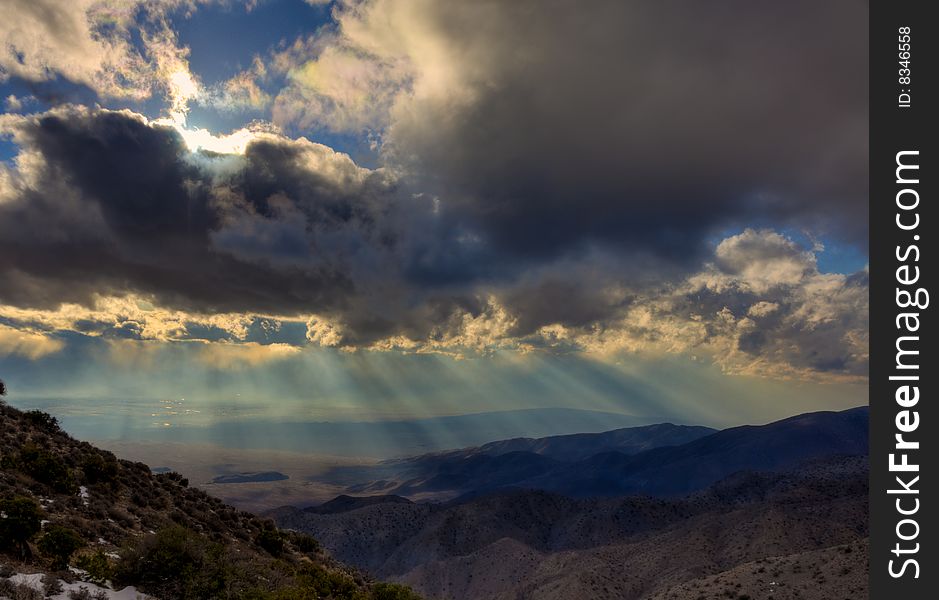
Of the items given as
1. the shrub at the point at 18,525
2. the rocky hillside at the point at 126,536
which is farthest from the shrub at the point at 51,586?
the shrub at the point at 18,525

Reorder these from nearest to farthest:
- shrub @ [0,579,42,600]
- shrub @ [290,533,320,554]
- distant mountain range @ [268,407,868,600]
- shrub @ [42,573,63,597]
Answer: shrub @ [0,579,42,600], shrub @ [42,573,63,597], shrub @ [290,533,320,554], distant mountain range @ [268,407,868,600]

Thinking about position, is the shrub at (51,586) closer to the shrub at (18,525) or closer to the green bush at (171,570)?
the green bush at (171,570)

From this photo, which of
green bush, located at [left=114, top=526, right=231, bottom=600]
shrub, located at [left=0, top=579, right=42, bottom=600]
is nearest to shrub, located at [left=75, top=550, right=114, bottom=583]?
green bush, located at [left=114, top=526, right=231, bottom=600]

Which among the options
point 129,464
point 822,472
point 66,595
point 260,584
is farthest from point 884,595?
point 822,472

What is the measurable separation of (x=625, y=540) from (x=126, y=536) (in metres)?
162

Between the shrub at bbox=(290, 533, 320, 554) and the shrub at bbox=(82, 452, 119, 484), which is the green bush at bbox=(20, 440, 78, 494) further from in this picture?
the shrub at bbox=(290, 533, 320, 554)

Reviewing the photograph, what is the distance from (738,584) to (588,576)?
48686 mm

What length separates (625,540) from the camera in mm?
155125

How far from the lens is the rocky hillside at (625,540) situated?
9681 cm

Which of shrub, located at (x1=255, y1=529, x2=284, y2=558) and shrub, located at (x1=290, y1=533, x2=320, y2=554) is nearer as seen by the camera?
shrub, located at (x1=255, y1=529, x2=284, y2=558)

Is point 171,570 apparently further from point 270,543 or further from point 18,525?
point 270,543

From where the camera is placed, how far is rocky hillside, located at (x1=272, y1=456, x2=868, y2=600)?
96812 mm

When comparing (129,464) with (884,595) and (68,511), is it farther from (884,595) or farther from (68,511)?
(884,595)

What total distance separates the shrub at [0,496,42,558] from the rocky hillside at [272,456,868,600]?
65478 millimetres
